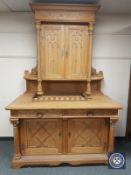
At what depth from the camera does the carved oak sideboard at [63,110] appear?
6.97 ft

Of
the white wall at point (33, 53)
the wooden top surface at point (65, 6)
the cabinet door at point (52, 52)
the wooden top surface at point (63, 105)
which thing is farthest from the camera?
the white wall at point (33, 53)

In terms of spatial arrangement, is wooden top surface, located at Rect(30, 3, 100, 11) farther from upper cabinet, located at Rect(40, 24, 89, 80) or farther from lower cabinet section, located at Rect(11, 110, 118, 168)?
lower cabinet section, located at Rect(11, 110, 118, 168)

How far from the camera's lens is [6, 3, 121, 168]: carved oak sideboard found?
2125 mm

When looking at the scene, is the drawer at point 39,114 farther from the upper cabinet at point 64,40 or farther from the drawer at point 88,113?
the upper cabinet at point 64,40

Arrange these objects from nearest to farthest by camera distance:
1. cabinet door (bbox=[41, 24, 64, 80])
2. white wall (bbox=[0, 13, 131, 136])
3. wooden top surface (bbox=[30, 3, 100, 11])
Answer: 1. wooden top surface (bbox=[30, 3, 100, 11])
2. cabinet door (bbox=[41, 24, 64, 80])
3. white wall (bbox=[0, 13, 131, 136])

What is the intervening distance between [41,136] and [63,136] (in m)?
0.27

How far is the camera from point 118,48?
9.16ft

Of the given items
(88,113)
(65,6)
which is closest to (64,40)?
(65,6)

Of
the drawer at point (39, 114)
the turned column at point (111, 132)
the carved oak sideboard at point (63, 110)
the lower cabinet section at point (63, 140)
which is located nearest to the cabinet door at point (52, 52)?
the carved oak sideboard at point (63, 110)

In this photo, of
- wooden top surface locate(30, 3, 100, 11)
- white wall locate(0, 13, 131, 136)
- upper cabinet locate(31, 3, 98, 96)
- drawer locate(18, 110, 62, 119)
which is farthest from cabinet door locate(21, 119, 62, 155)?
wooden top surface locate(30, 3, 100, 11)

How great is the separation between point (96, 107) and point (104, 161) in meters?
0.73

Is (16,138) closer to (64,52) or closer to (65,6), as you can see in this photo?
(64,52)

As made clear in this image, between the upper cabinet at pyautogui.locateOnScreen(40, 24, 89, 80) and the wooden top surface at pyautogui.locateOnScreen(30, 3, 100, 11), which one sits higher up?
the wooden top surface at pyautogui.locateOnScreen(30, 3, 100, 11)

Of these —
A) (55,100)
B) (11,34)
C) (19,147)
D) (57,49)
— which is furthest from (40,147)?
(11,34)
